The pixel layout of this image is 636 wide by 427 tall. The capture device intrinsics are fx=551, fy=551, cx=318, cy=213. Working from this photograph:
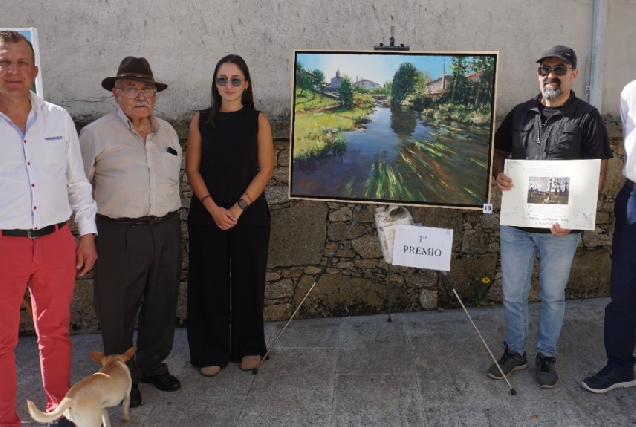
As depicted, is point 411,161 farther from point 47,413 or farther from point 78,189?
point 47,413

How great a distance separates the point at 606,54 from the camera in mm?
4988

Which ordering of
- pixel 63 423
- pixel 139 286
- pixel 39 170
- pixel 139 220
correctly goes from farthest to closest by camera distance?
pixel 139 286, pixel 139 220, pixel 63 423, pixel 39 170

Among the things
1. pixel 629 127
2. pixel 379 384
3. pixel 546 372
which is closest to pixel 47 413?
pixel 379 384

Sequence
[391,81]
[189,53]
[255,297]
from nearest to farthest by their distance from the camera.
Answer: [391,81], [255,297], [189,53]

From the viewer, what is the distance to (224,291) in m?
3.76

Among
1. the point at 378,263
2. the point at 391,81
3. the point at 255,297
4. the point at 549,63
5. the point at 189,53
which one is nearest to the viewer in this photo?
the point at 549,63

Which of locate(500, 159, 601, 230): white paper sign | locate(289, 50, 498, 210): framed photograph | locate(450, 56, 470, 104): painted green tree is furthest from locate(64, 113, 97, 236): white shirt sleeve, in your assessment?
locate(500, 159, 601, 230): white paper sign

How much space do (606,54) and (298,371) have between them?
12.9 ft

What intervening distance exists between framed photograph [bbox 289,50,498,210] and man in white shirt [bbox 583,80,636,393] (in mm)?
784

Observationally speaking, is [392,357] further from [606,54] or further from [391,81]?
[606,54]

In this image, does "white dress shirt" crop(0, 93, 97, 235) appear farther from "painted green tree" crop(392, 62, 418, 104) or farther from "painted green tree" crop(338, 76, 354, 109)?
"painted green tree" crop(392, 62, 418, 104)

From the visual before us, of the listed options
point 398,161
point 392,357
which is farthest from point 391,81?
point 392,357

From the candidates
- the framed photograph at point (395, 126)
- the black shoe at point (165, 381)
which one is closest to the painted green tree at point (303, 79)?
the framed photograph at point (395, 126)

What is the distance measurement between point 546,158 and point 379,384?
69.3 inches
